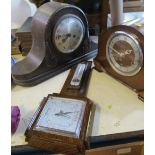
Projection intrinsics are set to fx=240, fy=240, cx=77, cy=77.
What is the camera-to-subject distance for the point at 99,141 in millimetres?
655

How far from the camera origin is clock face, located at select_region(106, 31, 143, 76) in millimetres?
721

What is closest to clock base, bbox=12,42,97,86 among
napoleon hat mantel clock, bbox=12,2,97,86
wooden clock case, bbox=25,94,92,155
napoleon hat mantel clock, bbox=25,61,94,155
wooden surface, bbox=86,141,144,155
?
napoleon hat mantel clock, bbox=12,2,97,86

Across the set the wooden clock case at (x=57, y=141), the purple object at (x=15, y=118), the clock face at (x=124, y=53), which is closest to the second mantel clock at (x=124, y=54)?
the clock face at (x=124, y=53)

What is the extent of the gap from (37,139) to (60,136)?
0.20ft

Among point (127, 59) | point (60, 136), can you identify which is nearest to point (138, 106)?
point (127, 59)

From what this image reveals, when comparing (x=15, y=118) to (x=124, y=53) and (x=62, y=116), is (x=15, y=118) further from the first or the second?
(x=124, y=53)

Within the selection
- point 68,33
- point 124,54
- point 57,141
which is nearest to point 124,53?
point 124,54

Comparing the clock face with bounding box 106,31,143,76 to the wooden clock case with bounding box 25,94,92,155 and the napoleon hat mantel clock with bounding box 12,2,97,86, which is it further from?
the wooden clock case with bounding box 25,94,92,155

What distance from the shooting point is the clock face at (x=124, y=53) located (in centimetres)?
72

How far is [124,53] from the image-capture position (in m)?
0.76

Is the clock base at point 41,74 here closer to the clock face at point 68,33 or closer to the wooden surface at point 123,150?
the clock face at point 68,33

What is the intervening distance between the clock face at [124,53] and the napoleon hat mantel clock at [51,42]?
0.49 ft

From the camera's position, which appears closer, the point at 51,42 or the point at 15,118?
the point at 15,118

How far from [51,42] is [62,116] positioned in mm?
294
